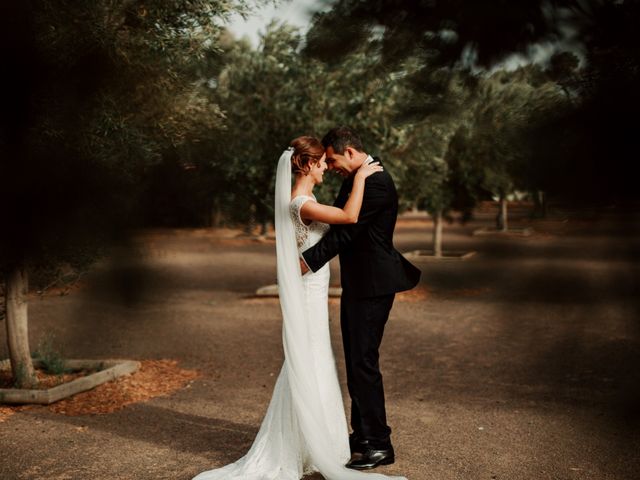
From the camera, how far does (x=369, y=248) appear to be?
14.4ft

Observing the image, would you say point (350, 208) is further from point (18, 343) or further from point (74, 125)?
point (18, 343)

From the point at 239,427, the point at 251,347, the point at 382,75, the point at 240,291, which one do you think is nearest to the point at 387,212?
the point at 239,427

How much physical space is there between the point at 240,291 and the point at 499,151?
43.6 feet

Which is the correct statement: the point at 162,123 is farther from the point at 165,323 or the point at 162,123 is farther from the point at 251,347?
the point at 251,347

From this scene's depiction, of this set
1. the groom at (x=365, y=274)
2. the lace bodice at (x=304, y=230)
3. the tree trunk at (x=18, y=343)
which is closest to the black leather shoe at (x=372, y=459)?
the groom at (x=365, y=274)

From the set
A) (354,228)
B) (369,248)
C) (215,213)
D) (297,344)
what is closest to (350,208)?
(354,228)

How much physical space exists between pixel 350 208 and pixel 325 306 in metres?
0.73

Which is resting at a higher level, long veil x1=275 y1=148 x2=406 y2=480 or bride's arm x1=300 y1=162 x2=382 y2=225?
bride's arm x1=300 y1=162 x2=382 y2=225

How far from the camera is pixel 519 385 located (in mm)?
6719

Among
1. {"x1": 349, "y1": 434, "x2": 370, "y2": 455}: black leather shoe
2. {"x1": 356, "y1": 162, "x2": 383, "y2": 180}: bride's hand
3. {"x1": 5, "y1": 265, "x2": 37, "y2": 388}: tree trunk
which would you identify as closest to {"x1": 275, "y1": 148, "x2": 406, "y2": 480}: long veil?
{"x1": 349, "y1": 434, "x2": 370, "y2": 455}: black leather shoe

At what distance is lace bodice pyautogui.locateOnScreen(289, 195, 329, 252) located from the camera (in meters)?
4.44

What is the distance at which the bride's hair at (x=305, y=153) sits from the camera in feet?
14.5

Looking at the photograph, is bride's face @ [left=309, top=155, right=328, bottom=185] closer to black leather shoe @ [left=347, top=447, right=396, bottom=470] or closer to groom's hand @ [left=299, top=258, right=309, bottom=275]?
groom's hand @ [left=299, top=258, right=309, bottom=275]

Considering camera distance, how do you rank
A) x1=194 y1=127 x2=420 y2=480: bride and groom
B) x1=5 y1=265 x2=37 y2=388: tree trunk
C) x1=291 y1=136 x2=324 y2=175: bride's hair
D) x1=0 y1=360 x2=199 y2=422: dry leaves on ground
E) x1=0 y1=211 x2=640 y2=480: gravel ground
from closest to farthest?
1. x1=0 y1=211 x2=640 y2=480: gravel ground
2. x1=194 y1=127 x2=420 y2=480: bride and groom
3. x1=291 y1=136 x2=324 y2=175: bride's hair
4. x1=0 y1=360 x2=199 y2=422: dry leaves on ground
5. x1=5 y1=265 x2=37 y2=388: tree trunk
